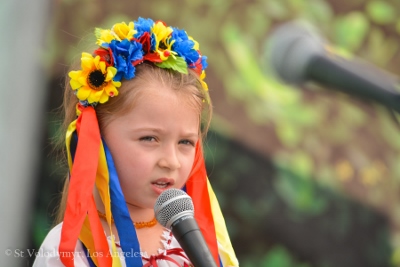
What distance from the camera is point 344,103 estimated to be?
172 inches

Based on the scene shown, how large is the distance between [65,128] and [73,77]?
23cm

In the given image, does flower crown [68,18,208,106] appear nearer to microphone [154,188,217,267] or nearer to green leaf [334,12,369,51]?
microphone [154,188,217,267]

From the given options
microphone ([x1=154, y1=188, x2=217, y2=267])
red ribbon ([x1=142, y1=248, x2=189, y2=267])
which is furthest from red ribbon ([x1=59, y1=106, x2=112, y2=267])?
microphone ([x1=154, y1=188, x2=217, y2=267])

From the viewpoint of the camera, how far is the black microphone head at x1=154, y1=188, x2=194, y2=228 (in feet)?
5.58

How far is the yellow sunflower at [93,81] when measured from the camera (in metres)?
2.11

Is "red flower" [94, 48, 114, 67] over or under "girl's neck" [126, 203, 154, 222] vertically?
over

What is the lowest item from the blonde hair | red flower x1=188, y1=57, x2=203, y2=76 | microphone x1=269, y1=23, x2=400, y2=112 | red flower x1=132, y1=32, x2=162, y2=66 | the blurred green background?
the blurred green background

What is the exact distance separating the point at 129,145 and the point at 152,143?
0.06 meters

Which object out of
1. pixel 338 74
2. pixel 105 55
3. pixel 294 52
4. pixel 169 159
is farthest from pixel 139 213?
pixel 338 74

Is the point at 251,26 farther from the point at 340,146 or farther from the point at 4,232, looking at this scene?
the point at 4,232

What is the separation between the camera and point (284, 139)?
165 inches

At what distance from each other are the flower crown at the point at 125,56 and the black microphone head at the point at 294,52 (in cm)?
35

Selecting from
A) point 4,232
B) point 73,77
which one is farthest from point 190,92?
point 4,232

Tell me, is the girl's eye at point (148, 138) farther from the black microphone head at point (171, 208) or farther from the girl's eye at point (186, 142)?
the black microphone head at point (171, 208)
